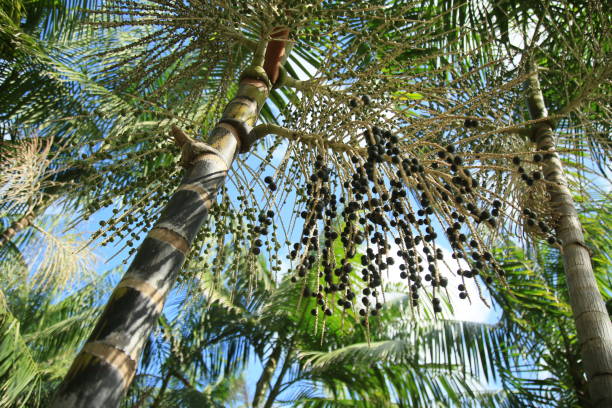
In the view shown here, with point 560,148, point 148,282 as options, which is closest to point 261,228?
point 148,282

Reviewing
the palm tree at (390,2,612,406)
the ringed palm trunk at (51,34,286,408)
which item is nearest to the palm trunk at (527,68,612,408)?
the palm tree at (390,2,612,406)

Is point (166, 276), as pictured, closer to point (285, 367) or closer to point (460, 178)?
point (460, 178)

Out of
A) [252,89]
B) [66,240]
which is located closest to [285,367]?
[66,240]

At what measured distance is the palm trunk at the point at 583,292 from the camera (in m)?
2.09

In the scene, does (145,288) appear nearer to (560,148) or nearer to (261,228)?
(261,228)

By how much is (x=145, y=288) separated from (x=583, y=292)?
2.16 metres

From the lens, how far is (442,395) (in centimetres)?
568

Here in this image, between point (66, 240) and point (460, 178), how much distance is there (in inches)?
160

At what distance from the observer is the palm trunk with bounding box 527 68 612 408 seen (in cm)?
209

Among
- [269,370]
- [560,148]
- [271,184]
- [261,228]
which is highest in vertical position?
[560,148]

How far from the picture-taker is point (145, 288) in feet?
4.35

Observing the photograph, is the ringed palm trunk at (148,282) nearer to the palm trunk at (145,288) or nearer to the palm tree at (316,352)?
the palm trunk at (145,288)

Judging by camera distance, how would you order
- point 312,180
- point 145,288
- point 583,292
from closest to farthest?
point 145,288, point 312,180, point 583,292

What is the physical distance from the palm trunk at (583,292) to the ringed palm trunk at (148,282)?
4.02 feet
